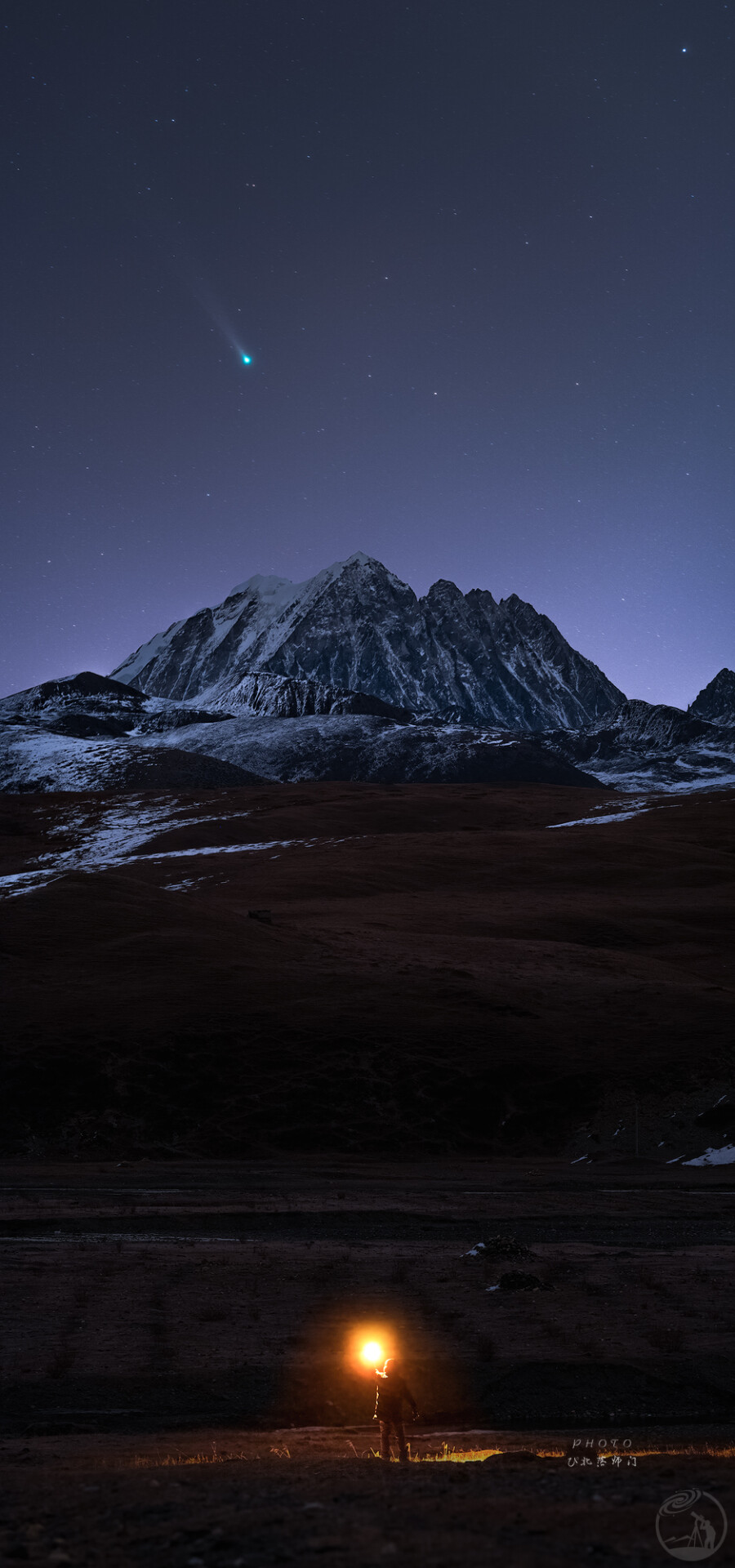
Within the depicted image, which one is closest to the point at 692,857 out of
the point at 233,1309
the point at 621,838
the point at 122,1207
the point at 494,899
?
the point at 621,838

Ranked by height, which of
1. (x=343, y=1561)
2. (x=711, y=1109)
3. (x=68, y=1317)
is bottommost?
(x=711, y=1109)

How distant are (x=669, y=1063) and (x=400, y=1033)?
35.3 feet

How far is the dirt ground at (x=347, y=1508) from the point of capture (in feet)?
19.7

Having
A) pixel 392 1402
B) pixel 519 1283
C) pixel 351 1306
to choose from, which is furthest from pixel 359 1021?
pixel 392 1402

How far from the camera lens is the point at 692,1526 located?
20.5 feet

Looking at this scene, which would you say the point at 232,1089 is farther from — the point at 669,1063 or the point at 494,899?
the point at 494,899

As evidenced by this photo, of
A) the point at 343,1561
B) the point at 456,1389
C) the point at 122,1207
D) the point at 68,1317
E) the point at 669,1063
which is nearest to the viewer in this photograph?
the point at 343,1561

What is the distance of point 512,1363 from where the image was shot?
13.7 m

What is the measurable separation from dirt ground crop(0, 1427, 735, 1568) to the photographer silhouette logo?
3 centimetres

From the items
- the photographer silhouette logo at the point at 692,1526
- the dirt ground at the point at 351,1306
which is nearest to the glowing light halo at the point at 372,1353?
the dirt ground at the point at 351,1306

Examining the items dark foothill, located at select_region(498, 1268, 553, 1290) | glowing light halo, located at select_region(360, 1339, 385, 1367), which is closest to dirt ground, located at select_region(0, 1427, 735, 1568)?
glowing light halo, located at select_region(360, 1339, 385, 1367)

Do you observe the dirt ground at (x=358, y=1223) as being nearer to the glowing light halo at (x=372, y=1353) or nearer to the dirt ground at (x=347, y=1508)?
the dirt ground at (x=347, y=1508)

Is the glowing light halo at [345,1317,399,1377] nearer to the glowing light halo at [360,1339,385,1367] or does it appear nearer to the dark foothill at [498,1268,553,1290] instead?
the glowing light halo at [360,1339,385,1367]

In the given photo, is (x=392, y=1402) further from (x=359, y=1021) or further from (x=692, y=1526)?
(x=359, y=1021)
